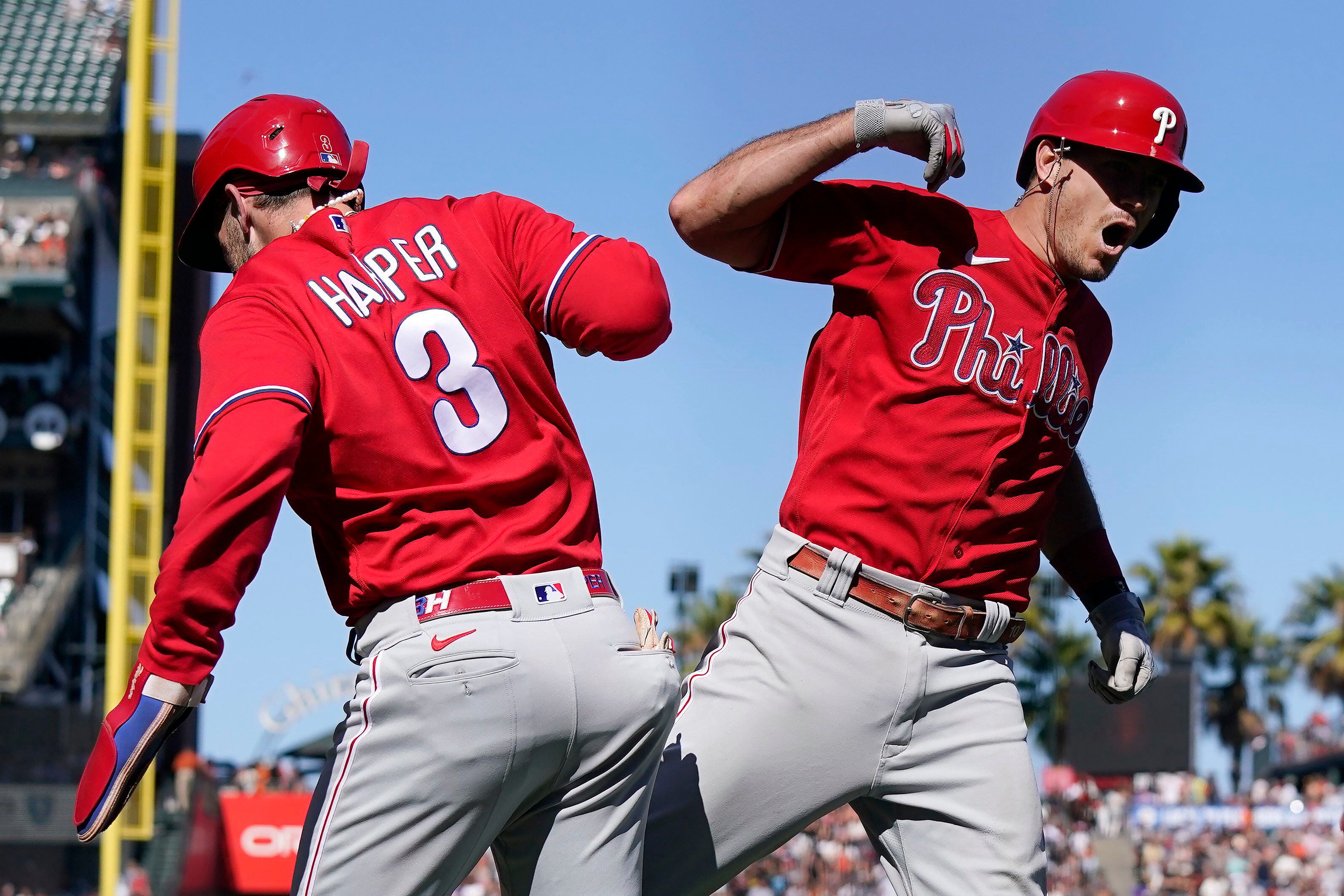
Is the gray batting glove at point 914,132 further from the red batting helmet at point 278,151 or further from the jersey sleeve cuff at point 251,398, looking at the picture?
the jersey sleeve cuff at point 251,398

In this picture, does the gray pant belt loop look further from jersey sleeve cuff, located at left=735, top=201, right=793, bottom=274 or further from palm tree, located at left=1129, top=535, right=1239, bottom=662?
palm tree, located at left=1129, top=535, right=1239, bottom=662

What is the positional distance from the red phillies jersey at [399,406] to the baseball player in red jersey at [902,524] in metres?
0.54

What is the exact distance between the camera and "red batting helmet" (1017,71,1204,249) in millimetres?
3502

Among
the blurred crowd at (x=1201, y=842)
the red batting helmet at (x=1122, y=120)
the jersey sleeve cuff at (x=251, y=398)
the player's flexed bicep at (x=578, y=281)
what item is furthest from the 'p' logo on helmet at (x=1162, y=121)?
the blurred crowd at (x=1201, y=842)

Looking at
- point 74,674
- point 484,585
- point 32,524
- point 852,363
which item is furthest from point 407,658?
point 32,524

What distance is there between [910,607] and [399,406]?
4.07ft

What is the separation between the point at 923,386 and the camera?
3379 mm

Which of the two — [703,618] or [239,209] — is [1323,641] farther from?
[239,209]

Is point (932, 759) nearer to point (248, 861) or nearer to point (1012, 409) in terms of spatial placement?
point (1012, 409)

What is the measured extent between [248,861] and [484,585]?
25263 millimetres

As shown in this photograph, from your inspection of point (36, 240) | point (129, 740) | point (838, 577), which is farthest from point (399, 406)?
point (36, 240)

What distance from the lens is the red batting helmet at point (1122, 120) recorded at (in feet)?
11.5

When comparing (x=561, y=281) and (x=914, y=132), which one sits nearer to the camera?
(x=561, y=281)

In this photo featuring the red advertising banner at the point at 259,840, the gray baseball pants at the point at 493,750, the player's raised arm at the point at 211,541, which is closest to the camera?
the player's raised arm at the point at 211,541
